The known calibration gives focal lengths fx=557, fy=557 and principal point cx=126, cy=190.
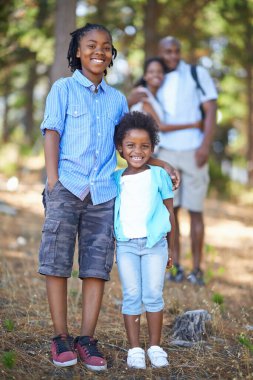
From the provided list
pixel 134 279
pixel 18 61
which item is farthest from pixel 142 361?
pixel 18 61

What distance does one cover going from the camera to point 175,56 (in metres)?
5.69

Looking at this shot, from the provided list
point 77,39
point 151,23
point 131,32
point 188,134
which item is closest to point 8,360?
point 77,39

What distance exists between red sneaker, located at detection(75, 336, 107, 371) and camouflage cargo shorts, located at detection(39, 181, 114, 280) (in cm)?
39

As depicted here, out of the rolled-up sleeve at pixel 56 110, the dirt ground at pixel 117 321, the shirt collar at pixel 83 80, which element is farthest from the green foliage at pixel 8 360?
the shirt collar at pixel 83 80

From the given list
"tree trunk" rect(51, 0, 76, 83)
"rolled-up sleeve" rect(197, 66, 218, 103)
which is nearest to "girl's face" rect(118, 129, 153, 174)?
"rolled-up sleeve" rect(197, 66, 218, 103)

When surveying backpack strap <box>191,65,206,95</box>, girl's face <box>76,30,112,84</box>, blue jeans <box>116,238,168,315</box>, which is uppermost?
backpack strap <box>191,65,206,95</box>

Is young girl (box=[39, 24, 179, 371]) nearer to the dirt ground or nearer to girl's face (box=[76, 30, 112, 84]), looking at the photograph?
girl's face (box=[76, 30, 112, 84])

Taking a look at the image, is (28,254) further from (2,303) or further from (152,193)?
(152,193)

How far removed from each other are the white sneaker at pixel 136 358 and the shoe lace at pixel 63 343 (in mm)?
344

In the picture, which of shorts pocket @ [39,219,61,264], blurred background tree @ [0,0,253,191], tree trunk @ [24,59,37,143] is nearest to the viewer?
shorts pocket @ [39,219,61,264]

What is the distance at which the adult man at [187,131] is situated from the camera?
5.61m

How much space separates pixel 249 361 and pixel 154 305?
65 cm

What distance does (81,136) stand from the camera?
337cm

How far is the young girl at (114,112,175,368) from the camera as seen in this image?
3350 millimetres
